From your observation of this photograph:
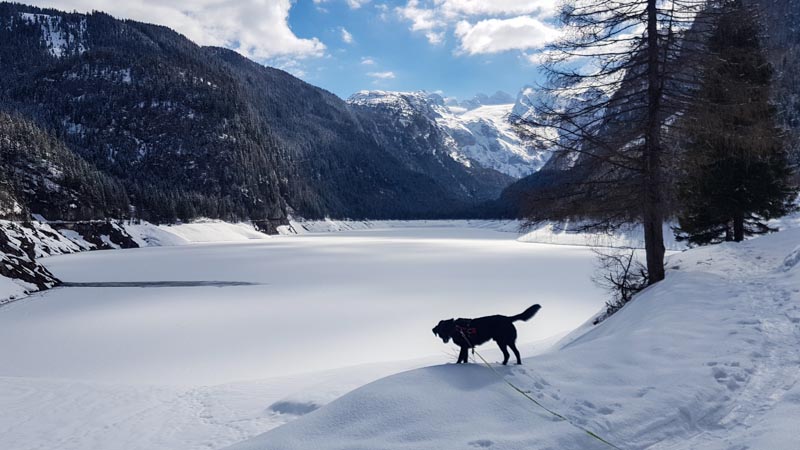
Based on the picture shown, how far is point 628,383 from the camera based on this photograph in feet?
17.6

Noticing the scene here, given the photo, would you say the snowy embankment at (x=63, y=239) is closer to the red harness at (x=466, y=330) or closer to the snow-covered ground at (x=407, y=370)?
the snow-covered ground at (x=407, y=370)

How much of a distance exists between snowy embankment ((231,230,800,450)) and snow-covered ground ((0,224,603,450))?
366 cm

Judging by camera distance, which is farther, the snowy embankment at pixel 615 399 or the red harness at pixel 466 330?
the red harness at pixel 466 330

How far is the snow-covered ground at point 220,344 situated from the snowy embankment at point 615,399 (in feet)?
12.0

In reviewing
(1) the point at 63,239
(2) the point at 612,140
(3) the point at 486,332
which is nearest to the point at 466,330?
(3) the point at 486,332

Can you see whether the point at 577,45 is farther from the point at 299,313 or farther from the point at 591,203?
the point at 299,313

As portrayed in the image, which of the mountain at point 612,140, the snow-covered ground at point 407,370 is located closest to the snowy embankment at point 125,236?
the snow-covered ground at point 407,370

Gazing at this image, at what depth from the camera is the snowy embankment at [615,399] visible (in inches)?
167

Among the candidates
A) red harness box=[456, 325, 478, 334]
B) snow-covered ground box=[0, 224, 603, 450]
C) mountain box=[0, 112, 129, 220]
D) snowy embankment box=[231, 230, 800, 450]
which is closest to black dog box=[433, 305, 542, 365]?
red harness box=[456, 325, 478, 334]

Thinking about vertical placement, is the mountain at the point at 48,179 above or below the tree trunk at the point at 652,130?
above

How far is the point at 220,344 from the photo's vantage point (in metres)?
13.9

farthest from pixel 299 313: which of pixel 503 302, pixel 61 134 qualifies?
pixel 61 134

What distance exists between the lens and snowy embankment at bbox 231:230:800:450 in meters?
4.23

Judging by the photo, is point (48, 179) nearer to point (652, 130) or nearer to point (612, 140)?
→ point (612, 140)
